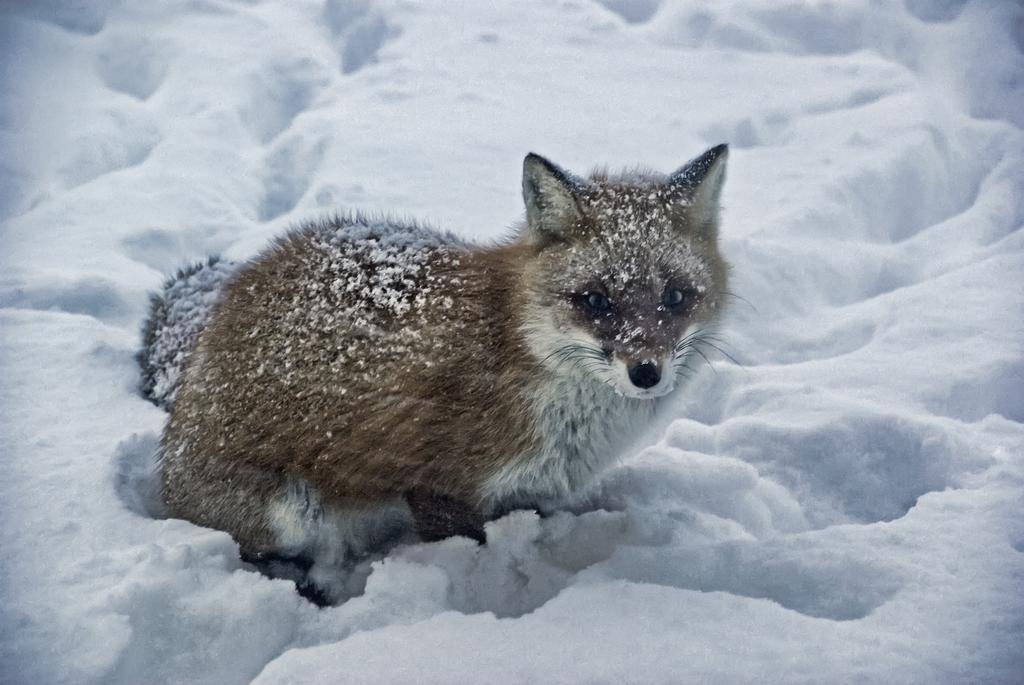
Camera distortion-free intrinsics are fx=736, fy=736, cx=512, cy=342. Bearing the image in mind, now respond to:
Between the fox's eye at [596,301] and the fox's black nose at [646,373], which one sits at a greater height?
the fox's eye at [596,301]

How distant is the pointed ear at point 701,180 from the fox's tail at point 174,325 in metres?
1.98

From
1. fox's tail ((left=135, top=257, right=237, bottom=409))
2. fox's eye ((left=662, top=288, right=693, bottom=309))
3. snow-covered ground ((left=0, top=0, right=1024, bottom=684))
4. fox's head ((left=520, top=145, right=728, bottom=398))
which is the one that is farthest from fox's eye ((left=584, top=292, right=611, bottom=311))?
fox's tail ((left=135, top=257, right=237, bottom=409))

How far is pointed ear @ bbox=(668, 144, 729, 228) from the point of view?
2.72m

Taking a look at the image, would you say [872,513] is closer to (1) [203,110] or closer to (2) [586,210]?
(2) [586,210]

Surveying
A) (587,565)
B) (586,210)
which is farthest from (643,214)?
(587,565)

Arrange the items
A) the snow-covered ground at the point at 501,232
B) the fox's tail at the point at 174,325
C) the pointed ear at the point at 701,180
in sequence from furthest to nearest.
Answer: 1. the fox's tail at the point at 174,325
2. the pointed ear at the point at 701,180
3. the snow-covered ground at the point at 501,232

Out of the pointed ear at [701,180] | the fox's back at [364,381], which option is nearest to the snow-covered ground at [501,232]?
the fox's back at [364,381]

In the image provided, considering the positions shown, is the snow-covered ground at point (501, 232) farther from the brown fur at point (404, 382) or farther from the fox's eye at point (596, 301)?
the fox's eye at point (596, 301)

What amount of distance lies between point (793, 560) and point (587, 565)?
678 mm

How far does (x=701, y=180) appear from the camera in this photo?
2.72m

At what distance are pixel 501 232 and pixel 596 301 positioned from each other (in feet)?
7.98

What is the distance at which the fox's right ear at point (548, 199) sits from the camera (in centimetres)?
260

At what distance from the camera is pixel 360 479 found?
2674 millimetres

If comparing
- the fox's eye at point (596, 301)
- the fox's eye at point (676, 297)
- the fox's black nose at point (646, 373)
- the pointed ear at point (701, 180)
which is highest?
the pointed ear at point (701, 180)
